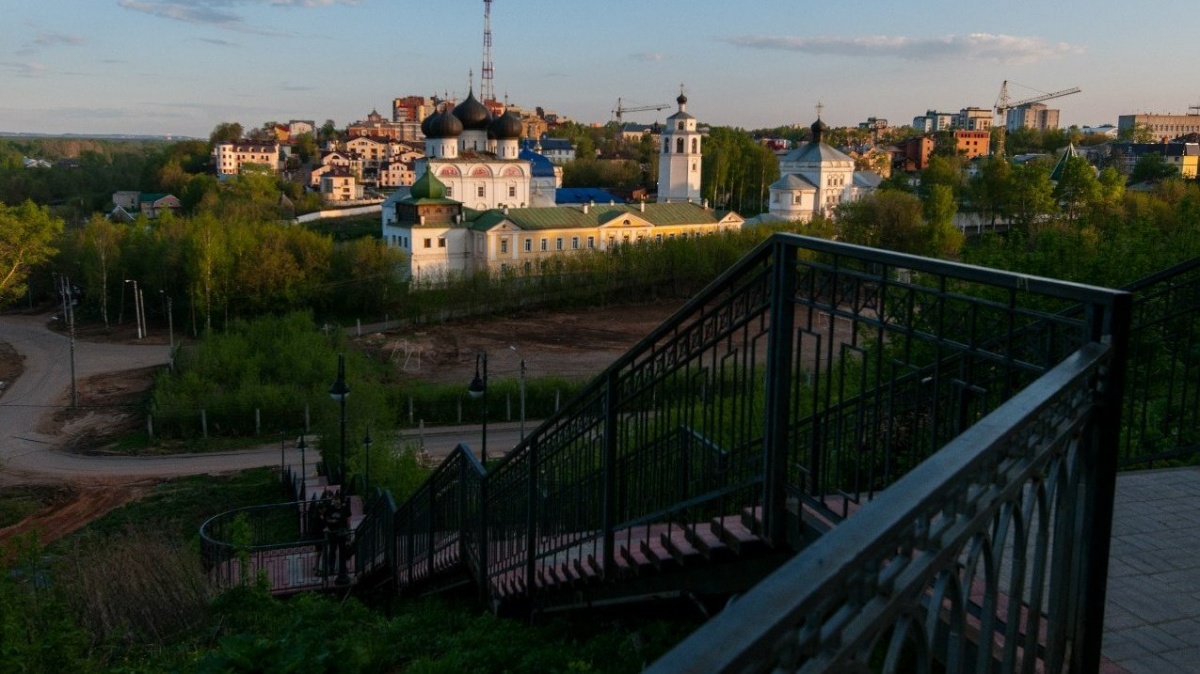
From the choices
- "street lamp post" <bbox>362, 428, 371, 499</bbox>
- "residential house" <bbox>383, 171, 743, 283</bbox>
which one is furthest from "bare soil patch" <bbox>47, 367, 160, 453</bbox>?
"residential house" <bbox>383, 171, 743, 283</bbox>

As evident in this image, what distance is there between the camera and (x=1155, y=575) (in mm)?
3992

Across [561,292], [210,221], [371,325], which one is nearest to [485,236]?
[561,292]

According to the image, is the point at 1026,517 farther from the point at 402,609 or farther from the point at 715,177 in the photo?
the point at 715,177

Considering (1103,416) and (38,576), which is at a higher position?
(1103,416)

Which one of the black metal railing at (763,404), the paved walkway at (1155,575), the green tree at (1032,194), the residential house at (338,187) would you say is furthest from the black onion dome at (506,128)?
the paved walkway at (1155,575)

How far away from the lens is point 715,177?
72062 mm

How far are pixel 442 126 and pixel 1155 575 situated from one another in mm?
50277

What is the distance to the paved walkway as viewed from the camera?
335 cm

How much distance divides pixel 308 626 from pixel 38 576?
13.4 ft

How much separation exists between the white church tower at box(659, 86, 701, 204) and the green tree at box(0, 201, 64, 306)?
3239 centimetres

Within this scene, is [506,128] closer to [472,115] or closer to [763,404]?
[472,115]

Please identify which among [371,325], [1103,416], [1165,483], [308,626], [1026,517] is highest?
[1103,416]

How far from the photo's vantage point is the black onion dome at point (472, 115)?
54.3 m

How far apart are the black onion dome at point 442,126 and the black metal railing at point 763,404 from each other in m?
46.5
